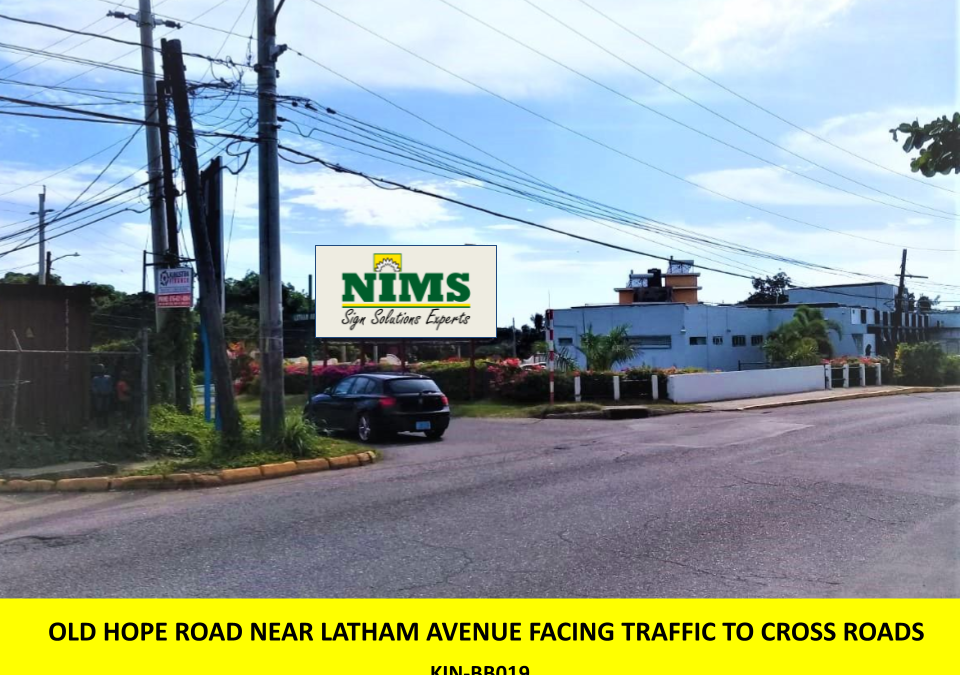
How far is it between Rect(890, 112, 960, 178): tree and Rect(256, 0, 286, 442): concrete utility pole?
1072cm

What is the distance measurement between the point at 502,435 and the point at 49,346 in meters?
8.97

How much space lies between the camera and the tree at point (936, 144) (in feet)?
13.9

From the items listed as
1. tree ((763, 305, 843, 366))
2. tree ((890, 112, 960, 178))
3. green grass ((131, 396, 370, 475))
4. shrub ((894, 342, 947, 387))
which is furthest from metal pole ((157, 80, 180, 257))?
shrub ((894, 342, 947, 387))

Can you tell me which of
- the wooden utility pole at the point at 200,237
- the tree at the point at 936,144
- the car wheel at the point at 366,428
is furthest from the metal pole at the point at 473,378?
the tree at the point at 936,144

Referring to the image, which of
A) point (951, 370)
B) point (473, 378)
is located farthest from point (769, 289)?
point (473, 378)

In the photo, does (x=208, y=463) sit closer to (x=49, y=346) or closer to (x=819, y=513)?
(x=49, y=346)

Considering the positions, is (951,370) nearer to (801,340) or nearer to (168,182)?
(801,340)

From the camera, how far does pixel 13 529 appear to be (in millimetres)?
8562

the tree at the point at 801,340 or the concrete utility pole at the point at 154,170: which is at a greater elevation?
the concrete utility pole at the point at 154,170

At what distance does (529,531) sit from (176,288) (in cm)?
837

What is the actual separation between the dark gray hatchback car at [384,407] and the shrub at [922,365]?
33.6 metres

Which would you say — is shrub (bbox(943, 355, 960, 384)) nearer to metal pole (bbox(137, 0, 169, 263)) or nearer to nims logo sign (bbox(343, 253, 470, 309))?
nims logo sign (bbox(343, 253, 470, 309))

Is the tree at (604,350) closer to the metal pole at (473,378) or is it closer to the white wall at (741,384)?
the white wall at (741,384)
